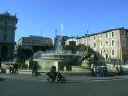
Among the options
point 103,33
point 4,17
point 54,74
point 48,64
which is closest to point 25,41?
point 4,17

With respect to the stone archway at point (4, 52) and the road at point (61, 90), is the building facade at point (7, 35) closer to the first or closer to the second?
the stone archway at point (4, 52)

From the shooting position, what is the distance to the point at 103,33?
101m

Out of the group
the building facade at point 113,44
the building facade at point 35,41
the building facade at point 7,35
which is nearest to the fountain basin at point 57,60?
the building facade at point 113,44

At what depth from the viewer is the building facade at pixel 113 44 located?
307ft

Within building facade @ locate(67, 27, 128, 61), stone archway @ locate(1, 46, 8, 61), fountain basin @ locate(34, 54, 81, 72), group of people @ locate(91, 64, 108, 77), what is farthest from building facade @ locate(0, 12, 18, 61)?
group of people @ locate(91, 64, 108, 77)

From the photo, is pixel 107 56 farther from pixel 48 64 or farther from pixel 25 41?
pixel 25 41

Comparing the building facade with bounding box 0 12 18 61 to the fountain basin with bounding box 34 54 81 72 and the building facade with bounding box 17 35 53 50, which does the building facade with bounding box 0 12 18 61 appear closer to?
the building facade with bounding box 17 35 53 50

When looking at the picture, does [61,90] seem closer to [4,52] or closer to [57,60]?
[57,60]

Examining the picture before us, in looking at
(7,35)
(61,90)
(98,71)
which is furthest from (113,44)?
(61,90)

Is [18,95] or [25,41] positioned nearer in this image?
[18,95]

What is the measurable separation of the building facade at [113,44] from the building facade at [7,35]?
29969mm

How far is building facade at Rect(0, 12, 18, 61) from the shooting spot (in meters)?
113

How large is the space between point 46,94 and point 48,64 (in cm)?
2446

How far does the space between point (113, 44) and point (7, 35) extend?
129 ft
